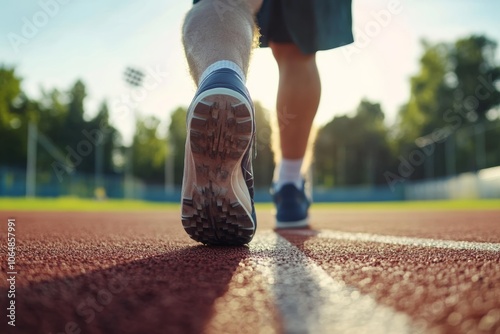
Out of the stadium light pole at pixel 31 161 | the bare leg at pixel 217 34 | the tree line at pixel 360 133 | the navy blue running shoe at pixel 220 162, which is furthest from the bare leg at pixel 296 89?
the stadium light pole at pixel 31 161

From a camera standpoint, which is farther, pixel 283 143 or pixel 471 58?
pixel 471 58

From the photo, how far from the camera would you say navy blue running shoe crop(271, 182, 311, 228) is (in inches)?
86.0

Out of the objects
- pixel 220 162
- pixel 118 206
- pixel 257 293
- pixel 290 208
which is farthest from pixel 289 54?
pixel 118 206

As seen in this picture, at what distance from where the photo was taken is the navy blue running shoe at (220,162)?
1031 mm

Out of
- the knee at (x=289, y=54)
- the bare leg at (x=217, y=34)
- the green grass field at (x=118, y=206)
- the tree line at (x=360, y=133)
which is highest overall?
the tree line at (x=360, y=133)

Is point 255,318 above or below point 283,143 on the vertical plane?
below

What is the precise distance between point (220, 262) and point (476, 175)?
2244 cm

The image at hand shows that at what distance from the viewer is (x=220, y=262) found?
0.94m

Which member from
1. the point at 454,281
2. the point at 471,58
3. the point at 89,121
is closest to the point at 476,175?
the point at 471,58

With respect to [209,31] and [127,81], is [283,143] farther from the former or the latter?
[127,81]

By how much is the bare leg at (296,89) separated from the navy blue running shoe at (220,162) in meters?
0.85

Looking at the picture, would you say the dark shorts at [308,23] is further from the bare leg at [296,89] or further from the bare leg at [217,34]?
the bare leg at [217,34]

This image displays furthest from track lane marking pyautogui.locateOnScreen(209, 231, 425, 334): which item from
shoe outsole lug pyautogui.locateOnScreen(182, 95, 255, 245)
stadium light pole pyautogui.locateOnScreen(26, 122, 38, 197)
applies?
stadium light pole pyautogui.locateOnScreen(26, 122, 38, 197)

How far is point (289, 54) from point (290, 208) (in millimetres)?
684
